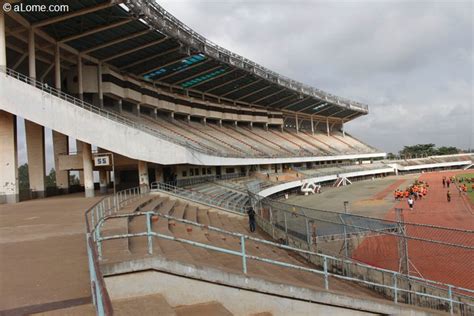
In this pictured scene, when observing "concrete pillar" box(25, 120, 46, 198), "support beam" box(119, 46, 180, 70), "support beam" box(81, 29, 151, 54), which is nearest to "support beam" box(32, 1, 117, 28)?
"support beam" box(81, 29, 151, 54)

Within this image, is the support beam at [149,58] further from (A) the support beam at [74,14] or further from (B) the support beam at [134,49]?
(A) the support beam at [74,14]

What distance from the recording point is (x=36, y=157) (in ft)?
88.4

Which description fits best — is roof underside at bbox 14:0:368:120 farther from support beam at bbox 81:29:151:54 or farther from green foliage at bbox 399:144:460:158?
green foliage at bbox 399:144:460:158

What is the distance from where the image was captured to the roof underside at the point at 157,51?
918 inches

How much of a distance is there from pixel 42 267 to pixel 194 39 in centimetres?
2935

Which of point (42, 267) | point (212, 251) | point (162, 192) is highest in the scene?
point (162, 192)

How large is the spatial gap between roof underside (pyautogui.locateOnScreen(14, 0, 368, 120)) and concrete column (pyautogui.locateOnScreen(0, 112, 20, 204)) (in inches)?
249

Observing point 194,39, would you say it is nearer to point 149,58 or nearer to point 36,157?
point 149,58

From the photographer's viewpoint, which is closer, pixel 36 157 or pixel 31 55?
pixel 31 55

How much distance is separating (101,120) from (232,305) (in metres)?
17.9

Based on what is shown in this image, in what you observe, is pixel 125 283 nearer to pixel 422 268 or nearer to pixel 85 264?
pixel 85 264

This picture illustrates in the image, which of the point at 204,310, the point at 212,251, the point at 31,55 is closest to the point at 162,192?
the point at 31,55

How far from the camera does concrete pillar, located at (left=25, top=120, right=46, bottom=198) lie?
2531 cm

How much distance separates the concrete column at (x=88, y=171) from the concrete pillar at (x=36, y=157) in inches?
161
